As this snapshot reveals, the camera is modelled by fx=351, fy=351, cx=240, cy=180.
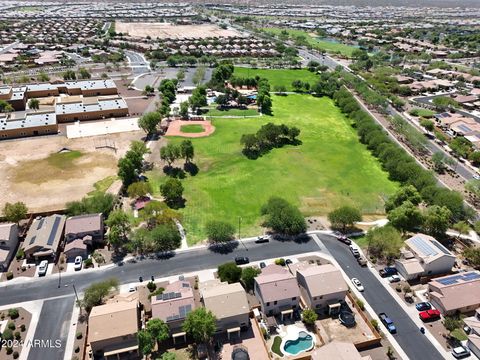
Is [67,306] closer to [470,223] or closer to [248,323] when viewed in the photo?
[248,323]

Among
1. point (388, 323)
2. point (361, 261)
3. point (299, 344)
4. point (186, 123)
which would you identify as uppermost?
point (186, 123)

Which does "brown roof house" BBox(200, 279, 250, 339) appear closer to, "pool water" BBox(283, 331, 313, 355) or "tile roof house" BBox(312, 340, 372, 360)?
"pool water" BBox(283, 331, 313, 355)

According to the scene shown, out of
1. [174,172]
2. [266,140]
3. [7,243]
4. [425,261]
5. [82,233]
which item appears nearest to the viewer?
[425,261]

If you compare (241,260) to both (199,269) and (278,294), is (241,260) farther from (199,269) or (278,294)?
(278,294)

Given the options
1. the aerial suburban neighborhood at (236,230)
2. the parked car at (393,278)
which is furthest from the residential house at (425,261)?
the parked car at (393,278)

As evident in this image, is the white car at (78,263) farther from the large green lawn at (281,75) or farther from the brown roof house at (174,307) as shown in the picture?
the large green lawn at (281,75)

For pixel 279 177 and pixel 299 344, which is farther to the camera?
pixel 279 177

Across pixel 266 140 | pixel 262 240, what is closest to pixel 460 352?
pixel 262 240
